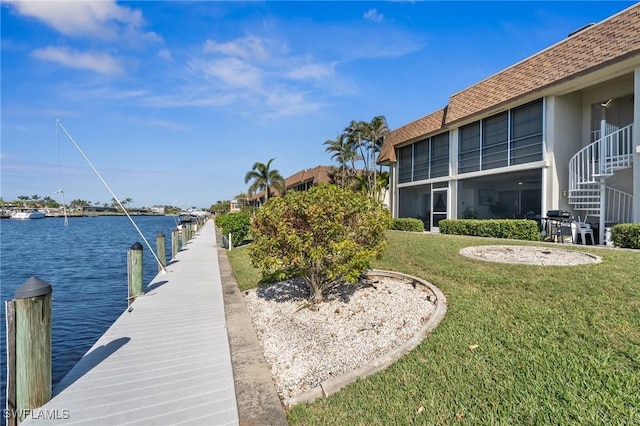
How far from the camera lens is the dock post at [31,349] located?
121 inches

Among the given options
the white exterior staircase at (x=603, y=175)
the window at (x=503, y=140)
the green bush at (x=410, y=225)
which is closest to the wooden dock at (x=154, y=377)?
the white exterior staircase at (x=603, y=175)

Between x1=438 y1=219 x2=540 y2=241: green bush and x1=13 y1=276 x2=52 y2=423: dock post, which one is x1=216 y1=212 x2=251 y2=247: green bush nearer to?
x1=438 y1=219 x2=540 y2=241: green bush

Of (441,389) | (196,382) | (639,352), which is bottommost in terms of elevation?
(196,382)

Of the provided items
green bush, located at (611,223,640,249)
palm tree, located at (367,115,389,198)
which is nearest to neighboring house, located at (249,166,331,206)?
palm tree, located at (367,115,389,198)

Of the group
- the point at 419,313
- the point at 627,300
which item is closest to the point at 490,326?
the point at 419,313

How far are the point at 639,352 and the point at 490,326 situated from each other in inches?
51.3

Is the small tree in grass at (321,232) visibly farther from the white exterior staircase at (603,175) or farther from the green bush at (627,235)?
the white exterior staircase at (603,175)

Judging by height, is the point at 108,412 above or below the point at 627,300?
below

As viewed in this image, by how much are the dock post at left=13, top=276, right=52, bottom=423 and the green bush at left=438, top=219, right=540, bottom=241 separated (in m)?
12.7

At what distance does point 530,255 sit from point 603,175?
5.06 metres

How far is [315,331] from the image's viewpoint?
186 inches

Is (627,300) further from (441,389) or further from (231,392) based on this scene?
(231,392)

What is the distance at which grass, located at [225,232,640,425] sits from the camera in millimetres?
2594

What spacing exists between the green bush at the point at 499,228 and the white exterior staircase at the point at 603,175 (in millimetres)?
1759
